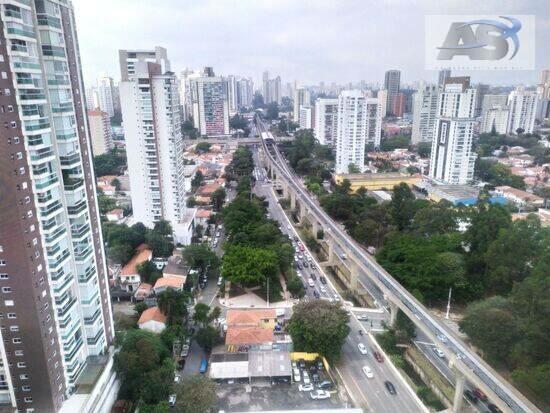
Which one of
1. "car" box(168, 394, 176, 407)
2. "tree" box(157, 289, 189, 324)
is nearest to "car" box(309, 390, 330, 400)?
"car" box(168, 394, 176, 407)

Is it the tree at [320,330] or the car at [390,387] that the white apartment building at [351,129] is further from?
the car at [390,387]

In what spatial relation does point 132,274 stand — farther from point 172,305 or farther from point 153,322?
point 172,305

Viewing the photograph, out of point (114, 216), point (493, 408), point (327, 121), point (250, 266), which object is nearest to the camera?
point (493, 408)

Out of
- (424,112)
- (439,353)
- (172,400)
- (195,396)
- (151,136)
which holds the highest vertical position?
(151,136)

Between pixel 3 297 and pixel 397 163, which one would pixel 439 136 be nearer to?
pixel 397 163

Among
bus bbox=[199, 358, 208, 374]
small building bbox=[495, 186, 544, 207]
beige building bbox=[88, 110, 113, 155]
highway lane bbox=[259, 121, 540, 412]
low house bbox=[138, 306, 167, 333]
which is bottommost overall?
bus bbox=[199, 358, 208, 374]

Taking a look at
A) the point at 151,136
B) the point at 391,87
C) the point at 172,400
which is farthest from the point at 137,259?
the point at 391,87

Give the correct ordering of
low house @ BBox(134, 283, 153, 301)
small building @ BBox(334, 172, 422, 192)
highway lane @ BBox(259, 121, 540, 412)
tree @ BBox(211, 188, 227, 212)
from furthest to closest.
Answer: small building @ BBox(334, 172, 422, 192) → tree @ BBox(211, 188, 227, 212) → low house @ BBox(134, 283, 153, 301) → highway lane @ BBox(259, 121, 540, 412)

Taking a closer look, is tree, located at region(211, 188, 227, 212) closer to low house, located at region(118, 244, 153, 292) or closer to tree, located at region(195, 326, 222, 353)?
low house, located at region(118, 244, 153, 292)
